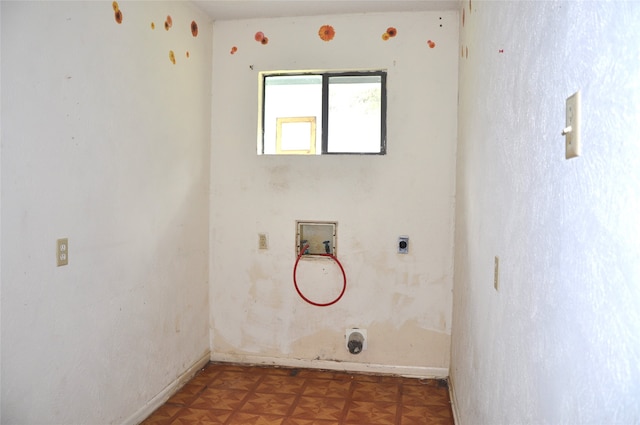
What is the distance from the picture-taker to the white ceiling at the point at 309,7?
2924 mm

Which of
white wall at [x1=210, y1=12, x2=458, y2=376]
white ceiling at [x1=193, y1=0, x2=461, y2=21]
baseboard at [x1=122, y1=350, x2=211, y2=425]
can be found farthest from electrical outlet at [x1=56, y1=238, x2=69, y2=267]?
white ceiling at [x1=193, y1=0, x2=461, y2=21]

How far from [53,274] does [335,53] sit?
2153 mm

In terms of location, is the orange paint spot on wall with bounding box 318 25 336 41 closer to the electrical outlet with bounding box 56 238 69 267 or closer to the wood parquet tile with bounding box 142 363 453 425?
the electrical outlet with bounding box 56 238 69 267

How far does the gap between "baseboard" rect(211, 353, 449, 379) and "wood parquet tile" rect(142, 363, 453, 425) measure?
0.05 m

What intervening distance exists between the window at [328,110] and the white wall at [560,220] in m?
1.54

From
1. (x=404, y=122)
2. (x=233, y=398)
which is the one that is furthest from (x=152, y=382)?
(x=404, y=122)

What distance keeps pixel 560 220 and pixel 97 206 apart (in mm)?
1903

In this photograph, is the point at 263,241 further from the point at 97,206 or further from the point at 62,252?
the point at 62,252

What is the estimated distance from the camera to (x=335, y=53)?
3154 millimetres

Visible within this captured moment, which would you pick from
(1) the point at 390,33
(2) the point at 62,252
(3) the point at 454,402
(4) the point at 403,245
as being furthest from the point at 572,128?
(1) the point at 390,33

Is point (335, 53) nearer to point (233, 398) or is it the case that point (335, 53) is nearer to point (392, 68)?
point (392, 68)

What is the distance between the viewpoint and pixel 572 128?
77 centimetres

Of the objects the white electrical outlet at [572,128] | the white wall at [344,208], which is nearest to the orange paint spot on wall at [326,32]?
the white wall at [344,208]

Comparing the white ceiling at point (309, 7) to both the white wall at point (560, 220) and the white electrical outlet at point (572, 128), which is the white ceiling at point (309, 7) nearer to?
the white wall at point (560, 220)
